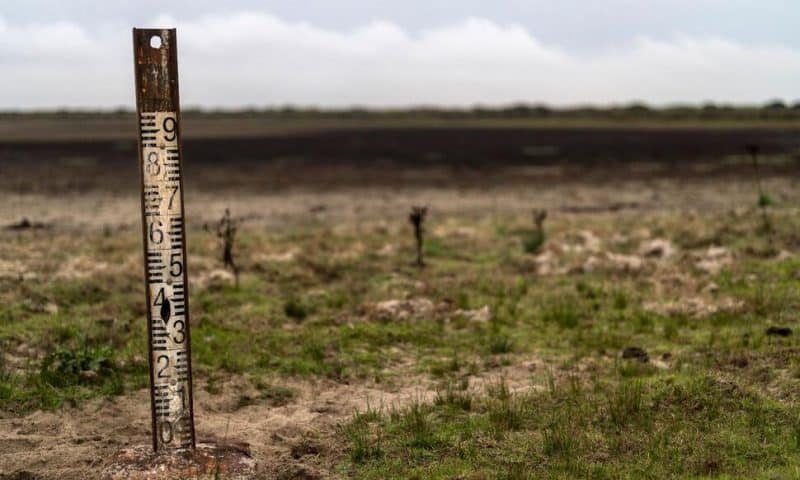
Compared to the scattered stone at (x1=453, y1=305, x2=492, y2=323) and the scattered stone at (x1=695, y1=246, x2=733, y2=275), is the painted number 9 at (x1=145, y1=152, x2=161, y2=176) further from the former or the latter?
the scattered stone at (x1=695, y1=246, x2=733, y2=275)

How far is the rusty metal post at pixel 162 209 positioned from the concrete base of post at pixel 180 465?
1.37ft

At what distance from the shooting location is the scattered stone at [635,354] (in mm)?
8672

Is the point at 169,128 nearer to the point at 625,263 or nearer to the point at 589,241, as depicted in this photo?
the point at 625,263

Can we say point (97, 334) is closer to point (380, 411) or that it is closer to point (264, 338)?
point (264, 338)

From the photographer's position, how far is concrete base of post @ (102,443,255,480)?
18.6 ft

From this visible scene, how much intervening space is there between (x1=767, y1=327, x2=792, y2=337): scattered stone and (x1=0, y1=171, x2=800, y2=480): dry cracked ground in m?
0.10

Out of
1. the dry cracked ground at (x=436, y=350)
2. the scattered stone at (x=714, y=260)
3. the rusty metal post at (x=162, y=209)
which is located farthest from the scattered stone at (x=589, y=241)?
the rusty metal post at (x=162, y=209)

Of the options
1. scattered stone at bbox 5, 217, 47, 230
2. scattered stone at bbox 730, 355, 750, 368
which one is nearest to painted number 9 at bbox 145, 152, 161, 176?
scattered stone at bbox 730, 355, 750, 368

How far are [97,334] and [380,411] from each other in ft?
12.7

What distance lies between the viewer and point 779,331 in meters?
9.08

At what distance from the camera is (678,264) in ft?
42.9

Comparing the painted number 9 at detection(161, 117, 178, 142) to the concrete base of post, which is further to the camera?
the concrete base of post

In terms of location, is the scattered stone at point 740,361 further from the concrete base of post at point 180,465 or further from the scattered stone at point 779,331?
the concrete base of post at point 180,465

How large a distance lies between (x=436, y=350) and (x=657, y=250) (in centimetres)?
654
